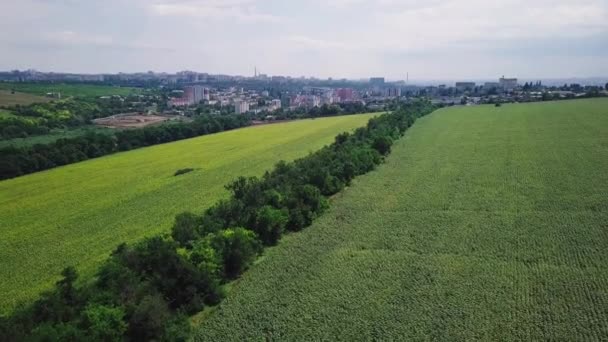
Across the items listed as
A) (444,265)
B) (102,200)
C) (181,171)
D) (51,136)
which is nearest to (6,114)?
(51,136)

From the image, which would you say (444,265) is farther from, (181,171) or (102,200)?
(181,171)

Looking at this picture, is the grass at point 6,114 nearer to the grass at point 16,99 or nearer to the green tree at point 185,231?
the grass at point 16,99

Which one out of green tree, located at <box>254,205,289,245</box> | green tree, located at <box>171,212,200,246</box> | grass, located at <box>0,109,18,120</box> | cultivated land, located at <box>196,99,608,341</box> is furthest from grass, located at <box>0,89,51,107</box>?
green tree, located at <box>254,205,289,245</box>

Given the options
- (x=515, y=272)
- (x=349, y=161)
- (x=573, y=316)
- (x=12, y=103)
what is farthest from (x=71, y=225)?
(x=12, y=103)

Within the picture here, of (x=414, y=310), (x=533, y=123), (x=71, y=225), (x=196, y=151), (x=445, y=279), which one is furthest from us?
(x=533, y=123)

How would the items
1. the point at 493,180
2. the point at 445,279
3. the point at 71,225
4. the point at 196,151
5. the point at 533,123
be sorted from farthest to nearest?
1. the point at 533,123
2. the point at 196,151
3. the point at 493,180
4. the point at 71,225
5. the point at 445,279

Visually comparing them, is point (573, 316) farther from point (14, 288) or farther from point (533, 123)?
point (533, 123)

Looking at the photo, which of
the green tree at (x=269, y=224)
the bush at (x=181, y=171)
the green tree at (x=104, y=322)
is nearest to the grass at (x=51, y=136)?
the bush at (x=181, y=171)
